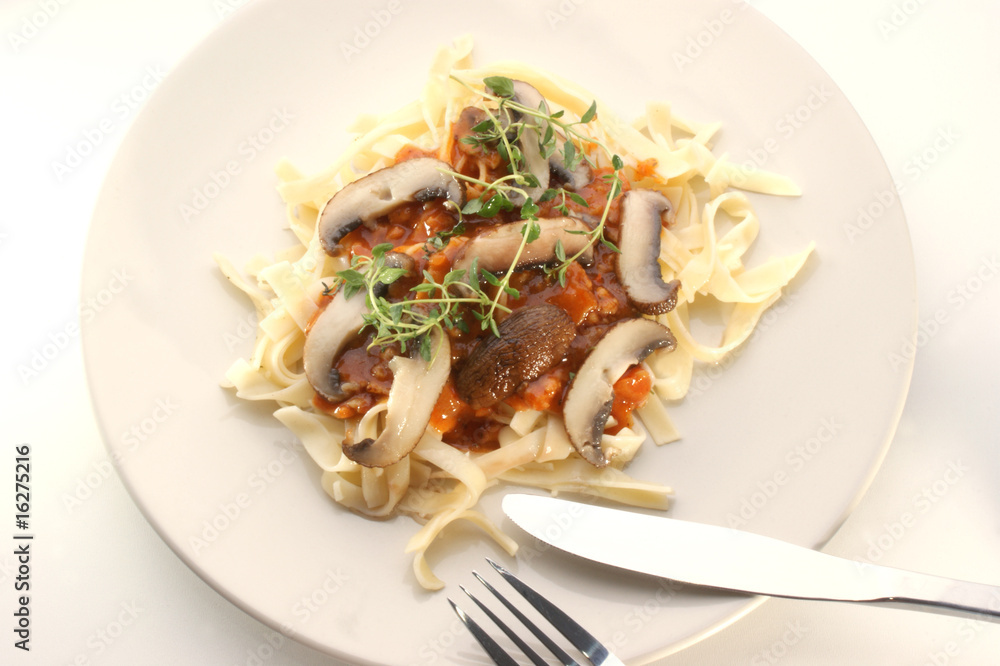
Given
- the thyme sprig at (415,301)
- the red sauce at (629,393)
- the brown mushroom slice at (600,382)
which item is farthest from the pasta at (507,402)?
the thyme sprig at (415,301)

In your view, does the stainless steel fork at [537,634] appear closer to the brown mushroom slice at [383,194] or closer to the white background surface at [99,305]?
the white background surface at [99,305]

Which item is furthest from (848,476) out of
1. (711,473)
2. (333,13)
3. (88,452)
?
(88,452)

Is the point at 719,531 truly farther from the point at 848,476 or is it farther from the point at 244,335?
the point at 244,335

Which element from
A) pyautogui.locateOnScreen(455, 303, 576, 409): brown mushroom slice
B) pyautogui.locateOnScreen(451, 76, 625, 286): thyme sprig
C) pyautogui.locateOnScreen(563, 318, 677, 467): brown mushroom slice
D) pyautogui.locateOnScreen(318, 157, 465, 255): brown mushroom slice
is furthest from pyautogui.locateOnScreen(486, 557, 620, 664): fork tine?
pyautogui.locateOnScreen(318, 157, 465, 255): brown mushroom slice

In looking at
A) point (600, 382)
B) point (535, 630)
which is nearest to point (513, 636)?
point (535, 630)

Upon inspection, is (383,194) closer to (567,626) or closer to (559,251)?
(559,251)

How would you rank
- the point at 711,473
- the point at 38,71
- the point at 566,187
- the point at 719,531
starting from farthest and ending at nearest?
the point at 38,71, the point at 566,187, the point at 711,473, the point at 719,531
